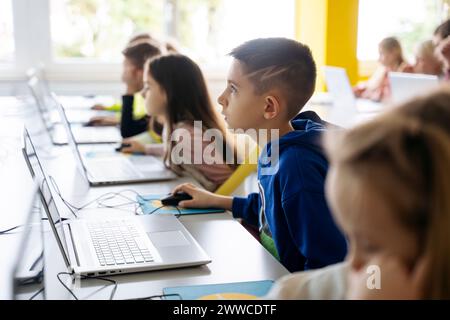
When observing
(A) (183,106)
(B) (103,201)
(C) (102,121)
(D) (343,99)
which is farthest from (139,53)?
(D) (343,99)

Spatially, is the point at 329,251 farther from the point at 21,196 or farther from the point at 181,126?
the point at 181,126

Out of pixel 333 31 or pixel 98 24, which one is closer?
pixel 98 24

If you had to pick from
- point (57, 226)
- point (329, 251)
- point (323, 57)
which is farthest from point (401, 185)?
point (323, 57)

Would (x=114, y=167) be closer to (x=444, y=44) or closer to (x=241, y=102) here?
(x=241, y=102)

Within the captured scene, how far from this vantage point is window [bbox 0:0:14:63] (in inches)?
200

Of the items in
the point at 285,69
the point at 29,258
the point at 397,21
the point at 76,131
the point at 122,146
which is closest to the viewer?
the point at 29,258

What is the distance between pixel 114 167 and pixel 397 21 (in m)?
4.46

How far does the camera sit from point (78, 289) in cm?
113

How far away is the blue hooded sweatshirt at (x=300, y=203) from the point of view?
1.28 metres

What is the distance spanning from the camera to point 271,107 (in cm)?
160

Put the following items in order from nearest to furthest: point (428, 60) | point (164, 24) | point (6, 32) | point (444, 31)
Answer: point (444, 31), point (428, 60), point (6, 32), point (164, 24)

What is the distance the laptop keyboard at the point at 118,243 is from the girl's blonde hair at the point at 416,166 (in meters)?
0.73

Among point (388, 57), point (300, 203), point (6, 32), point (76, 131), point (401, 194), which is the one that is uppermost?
point (6, 32)

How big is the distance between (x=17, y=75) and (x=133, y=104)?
253cm
